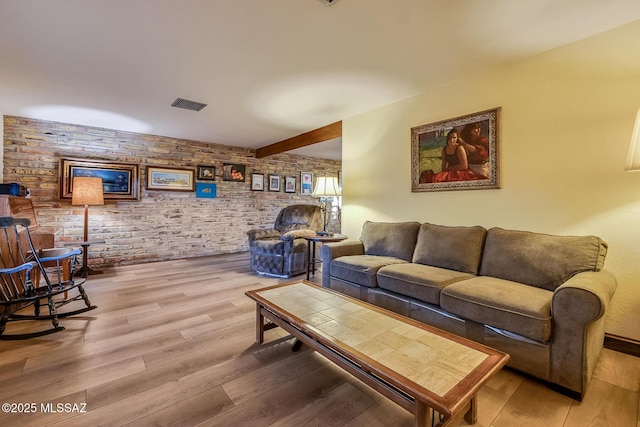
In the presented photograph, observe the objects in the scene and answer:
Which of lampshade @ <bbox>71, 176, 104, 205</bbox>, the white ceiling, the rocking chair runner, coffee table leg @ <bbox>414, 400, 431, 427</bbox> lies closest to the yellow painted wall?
the white ceiling

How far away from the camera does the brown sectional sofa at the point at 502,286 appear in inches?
59.5

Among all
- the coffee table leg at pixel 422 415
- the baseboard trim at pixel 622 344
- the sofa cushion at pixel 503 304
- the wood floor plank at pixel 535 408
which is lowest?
the wood floor plank at pixel 535 408

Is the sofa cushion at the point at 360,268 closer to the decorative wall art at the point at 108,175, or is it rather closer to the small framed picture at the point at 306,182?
the decorative wall art at the point at 108,175

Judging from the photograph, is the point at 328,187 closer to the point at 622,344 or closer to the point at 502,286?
the point at 502,286

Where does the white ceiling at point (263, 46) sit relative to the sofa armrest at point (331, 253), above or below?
above

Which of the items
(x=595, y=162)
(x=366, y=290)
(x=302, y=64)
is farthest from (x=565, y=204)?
(x=302, y=64)

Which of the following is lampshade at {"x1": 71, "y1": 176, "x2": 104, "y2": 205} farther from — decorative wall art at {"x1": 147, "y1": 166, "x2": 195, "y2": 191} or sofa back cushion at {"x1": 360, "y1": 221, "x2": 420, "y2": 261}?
sofa back cushion at {"x1": 360, "y1": 221, "x2": 420, "y2": 261}

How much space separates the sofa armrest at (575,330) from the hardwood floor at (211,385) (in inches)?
5.0

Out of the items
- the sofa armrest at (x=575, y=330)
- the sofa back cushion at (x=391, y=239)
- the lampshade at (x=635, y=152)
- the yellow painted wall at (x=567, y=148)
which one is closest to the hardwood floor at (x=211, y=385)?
the sofa armrest at (x=575, y=330)

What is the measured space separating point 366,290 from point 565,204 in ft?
5.83

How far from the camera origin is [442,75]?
2.70 metres

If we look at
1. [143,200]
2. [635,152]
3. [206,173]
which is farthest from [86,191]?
[635,152]

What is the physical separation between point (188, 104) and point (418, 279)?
3.31 metres

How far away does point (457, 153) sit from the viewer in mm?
2832
